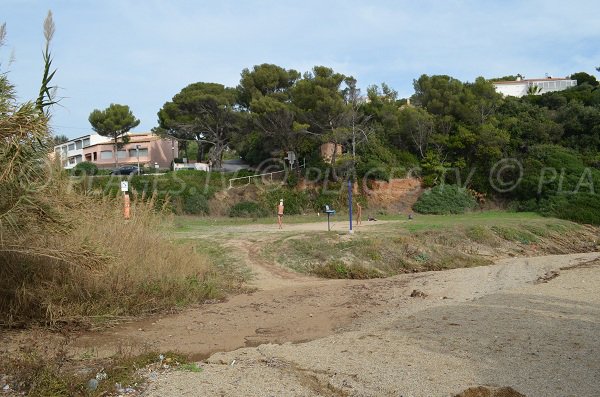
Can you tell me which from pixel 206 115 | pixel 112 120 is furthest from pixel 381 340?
pixel 112 120

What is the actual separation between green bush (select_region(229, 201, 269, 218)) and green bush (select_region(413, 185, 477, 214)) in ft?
34.5

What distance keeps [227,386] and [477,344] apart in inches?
148

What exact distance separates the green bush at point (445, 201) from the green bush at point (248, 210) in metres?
10.5

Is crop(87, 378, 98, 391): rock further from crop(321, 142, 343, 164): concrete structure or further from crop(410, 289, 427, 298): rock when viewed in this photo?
crop(321, 142, 343, 164): concrete structure

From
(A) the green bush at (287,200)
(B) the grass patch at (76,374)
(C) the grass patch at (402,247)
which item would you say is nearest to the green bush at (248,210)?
(A) the green bush at (287,200)

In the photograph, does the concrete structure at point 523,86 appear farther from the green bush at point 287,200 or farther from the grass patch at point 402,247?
the grass patch at point 402,247

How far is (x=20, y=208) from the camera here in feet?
23.7

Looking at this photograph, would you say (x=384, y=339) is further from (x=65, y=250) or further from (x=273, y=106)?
(x=273, y=106)

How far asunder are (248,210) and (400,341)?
29235 mm

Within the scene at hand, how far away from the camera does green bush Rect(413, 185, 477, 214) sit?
3759 cm

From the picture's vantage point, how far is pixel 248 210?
37.2 metres

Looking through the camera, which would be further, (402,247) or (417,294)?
(402,247)

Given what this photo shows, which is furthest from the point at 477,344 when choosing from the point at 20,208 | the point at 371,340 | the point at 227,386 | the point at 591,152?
the point at 591,152

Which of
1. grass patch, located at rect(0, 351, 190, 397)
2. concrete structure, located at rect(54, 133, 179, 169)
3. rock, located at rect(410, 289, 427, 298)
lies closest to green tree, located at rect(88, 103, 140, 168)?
concrete structure, located at rect(54, 133, 179, 169)
